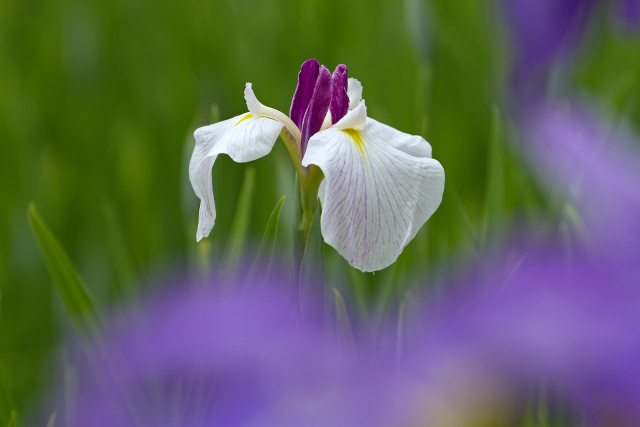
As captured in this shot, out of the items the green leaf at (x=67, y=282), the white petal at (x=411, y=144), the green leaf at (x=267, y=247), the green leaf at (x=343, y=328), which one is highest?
the white petal at (x=411, y=144)

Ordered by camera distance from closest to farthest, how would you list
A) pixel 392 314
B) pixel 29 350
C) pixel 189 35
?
pixel 392 314 < pixel 29 350 < pixel 189 35

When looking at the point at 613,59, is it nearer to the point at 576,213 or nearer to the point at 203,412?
the point at 576,213

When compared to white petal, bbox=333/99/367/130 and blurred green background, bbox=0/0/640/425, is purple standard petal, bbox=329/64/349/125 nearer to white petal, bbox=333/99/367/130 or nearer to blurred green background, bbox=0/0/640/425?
white petal, bbox=333/99/367/130

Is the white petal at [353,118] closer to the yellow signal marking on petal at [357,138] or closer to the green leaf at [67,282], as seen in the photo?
the yellow signal marking on petal at [357,138]

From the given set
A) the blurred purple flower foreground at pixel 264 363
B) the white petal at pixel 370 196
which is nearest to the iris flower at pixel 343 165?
the white petal at pixel 370 196

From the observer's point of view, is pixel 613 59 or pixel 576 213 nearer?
pixel 576 213

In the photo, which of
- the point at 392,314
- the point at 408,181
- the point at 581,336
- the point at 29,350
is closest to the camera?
the point at 581,336

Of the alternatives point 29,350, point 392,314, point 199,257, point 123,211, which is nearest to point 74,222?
point 123,211

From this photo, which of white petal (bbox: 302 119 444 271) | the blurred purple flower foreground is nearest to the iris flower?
white petal (bbox: 302 119 444 271)
